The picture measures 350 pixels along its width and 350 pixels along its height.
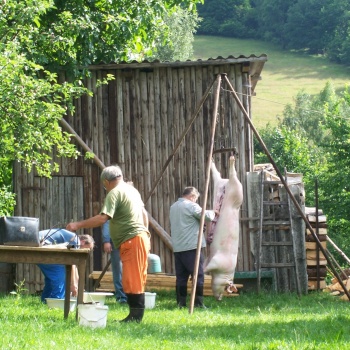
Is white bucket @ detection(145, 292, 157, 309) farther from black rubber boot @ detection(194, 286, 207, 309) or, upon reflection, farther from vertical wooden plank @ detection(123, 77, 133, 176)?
vertical wooden plank @ detection(123, 77, 133, 176)

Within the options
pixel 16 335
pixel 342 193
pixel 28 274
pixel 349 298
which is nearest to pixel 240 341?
pixel 16 335

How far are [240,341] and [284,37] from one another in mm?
85813

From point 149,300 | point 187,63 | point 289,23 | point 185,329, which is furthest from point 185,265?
point 289,23

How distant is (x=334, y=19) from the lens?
9131 cm

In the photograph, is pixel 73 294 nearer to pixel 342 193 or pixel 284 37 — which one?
pixel 342 193

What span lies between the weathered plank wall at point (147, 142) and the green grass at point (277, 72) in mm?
54858

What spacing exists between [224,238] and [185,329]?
458 cm

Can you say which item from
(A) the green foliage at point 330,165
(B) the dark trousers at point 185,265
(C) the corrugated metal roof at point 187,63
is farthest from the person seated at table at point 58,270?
(A) the green foliage at point 330,165

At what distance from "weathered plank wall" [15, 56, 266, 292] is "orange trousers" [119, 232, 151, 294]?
21.3 ft

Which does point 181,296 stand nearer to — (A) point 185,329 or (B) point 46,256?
(A) point 185,329

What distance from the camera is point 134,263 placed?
34.2 feet

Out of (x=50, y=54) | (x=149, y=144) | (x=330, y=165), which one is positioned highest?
(x=50, y=54)

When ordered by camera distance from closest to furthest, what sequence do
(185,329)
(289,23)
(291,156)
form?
(185,329) → (291,156) → (289,23)

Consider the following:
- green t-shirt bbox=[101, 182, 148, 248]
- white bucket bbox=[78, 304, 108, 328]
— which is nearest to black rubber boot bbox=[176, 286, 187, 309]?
green t-shirt bbox=[101, 182, 148, 248]
